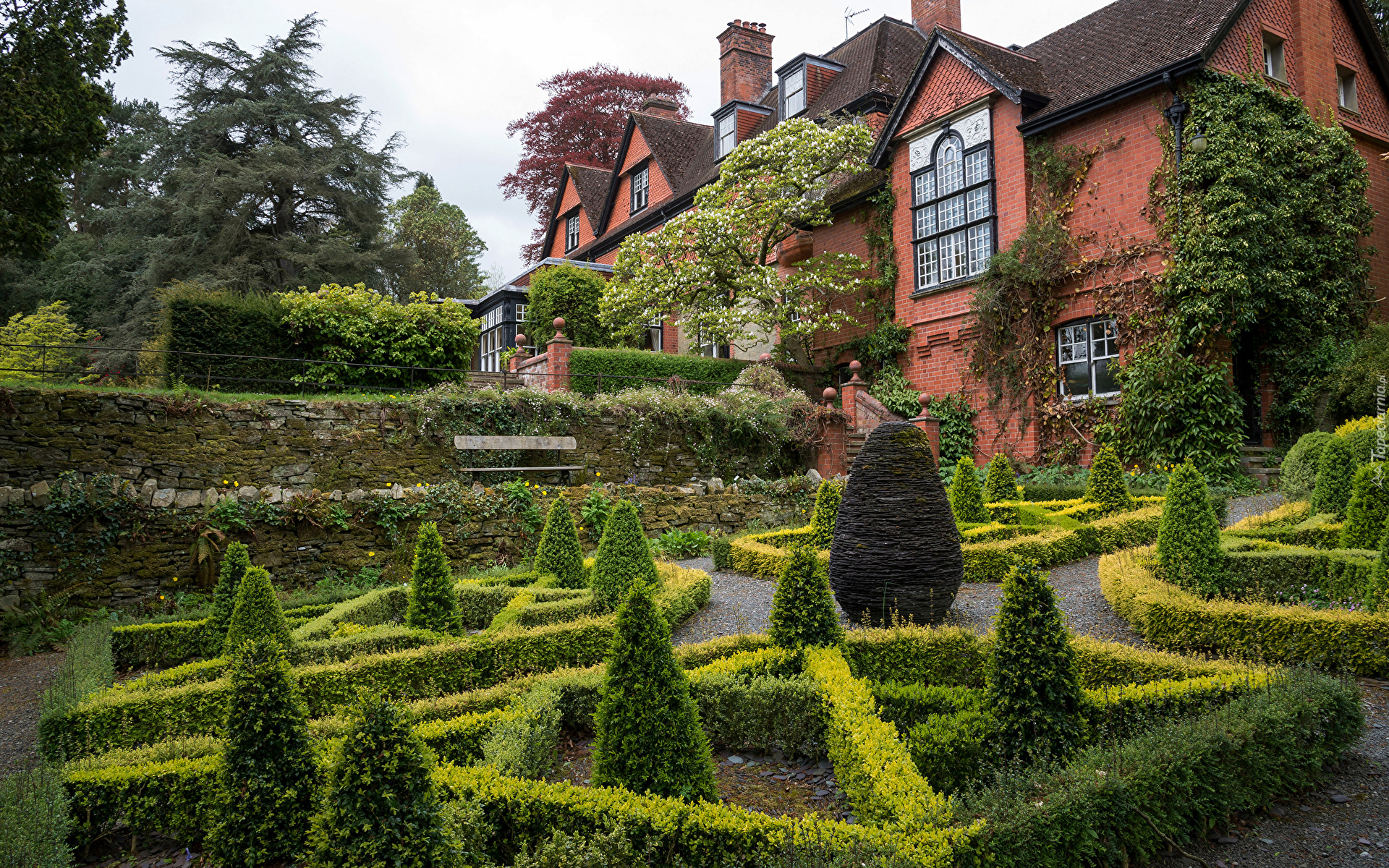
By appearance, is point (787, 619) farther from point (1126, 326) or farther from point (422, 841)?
point (1126, 326)

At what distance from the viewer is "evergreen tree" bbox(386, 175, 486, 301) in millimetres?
36500

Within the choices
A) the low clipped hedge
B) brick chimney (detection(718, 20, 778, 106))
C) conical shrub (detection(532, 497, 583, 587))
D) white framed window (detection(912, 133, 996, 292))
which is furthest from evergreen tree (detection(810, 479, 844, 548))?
brick chimney (detection(718, 20, 778, 106))

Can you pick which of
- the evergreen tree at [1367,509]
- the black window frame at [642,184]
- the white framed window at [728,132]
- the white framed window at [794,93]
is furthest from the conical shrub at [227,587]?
the black window frame at [642,184]

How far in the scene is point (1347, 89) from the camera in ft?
57.3

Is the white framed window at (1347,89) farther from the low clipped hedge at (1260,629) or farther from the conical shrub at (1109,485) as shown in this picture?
the low clipped hedge at (1260,629)

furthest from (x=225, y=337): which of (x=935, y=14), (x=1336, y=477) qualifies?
(x=935, y=14)

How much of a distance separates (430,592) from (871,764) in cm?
480

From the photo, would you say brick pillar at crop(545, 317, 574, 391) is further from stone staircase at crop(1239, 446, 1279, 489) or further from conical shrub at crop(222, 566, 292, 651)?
stone staircase at crop(1239, 446, 1279, 489)

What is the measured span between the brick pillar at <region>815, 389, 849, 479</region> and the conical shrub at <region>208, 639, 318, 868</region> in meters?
13.8

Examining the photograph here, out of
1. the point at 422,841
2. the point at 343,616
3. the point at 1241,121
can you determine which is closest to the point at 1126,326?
the point at 1241,121

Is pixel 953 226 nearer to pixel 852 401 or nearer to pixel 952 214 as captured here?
pixel 952 214

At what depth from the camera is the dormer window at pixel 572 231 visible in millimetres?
33406

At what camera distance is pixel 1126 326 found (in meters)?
15.1

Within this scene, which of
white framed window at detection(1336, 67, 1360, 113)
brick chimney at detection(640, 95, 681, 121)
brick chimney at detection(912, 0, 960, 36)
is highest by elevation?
brick chimney at detection(640, 95, 681, 121)
